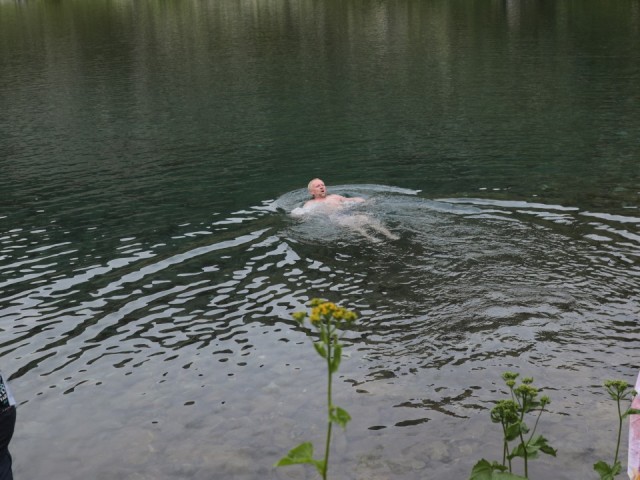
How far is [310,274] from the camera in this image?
14.6 metres

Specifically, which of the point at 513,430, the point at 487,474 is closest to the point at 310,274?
the point at 513,430

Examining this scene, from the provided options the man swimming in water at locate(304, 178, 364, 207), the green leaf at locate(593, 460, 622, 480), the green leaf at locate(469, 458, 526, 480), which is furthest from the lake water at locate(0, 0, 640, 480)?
the green leaf at locate(469, 458, 526, 480)

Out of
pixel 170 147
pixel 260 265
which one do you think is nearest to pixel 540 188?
pixel 260 265

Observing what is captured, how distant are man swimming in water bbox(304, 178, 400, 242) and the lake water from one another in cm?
31

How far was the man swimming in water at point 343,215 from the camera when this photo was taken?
16.7m

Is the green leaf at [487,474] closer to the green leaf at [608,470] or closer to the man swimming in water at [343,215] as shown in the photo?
the green leaf at [608,470]

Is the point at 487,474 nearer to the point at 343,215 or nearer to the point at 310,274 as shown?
the point at 310,274

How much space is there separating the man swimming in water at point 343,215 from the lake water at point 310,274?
1.00ft

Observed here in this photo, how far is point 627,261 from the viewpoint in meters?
14.0

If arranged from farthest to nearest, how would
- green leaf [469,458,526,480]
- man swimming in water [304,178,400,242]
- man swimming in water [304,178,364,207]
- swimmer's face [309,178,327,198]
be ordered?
swimmer's face [309,178,327,198]
man swimming in water [304,178,364,207]
man swimming in water [304,178,400,242]
green leaf [469,458,526,480]

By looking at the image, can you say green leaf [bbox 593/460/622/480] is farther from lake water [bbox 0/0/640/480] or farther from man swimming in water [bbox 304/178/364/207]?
man swimming in water [bbox 304/178/364/207]

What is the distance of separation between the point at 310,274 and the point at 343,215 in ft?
12.4

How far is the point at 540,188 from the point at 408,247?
18.8 feet

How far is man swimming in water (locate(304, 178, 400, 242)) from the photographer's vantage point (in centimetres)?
1672
